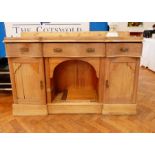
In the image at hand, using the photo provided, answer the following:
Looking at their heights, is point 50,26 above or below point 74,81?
above

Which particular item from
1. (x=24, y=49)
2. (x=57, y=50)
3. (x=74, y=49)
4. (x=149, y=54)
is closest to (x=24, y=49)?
(x=24, y=49)

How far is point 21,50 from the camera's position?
1763 millimetres

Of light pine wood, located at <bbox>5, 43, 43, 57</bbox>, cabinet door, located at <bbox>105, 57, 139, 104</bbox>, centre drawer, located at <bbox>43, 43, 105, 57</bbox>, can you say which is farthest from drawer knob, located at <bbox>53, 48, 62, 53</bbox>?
cabinet door, located at <bbox>105, 57, 139, 104</bbox>

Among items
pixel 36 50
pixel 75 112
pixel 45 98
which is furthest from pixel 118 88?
pixel 36 50

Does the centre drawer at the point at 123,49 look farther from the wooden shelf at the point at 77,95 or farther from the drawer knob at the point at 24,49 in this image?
the drawer knob at the point at 24,49

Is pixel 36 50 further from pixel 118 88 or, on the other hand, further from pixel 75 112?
pixel 118 88

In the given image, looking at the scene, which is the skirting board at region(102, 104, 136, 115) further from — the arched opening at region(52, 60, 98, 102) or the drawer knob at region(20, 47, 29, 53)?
the drawer knob at region(20, 47, 29, 53)

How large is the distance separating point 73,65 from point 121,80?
25.9 inches

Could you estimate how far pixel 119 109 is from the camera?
6.55 feet

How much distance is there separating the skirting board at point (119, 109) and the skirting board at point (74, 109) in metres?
0.07

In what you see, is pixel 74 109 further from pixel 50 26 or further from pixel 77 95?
pixel 50 26

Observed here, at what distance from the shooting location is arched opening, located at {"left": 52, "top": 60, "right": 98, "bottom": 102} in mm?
2176

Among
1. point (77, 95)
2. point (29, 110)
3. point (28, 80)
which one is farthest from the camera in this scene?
point (77, 95)

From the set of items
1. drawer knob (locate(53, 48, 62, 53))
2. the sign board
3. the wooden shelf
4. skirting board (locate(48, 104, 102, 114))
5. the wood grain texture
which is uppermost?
the sign board
